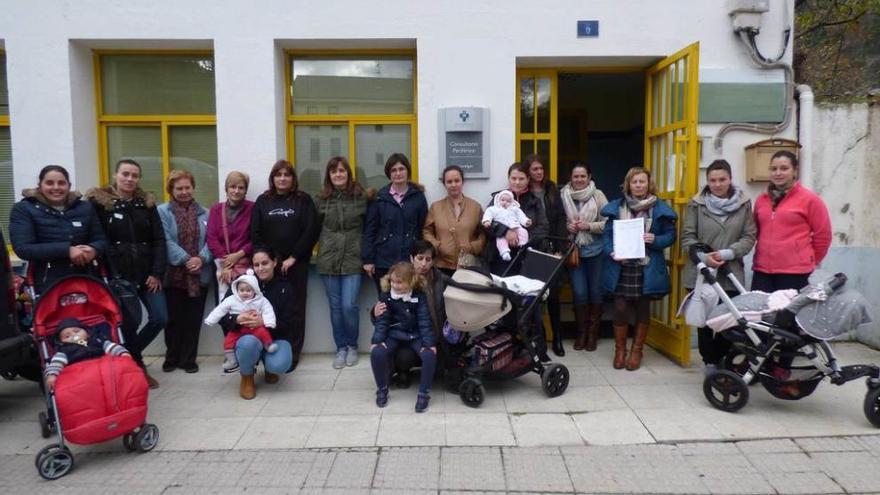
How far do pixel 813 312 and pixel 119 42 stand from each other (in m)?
6.30

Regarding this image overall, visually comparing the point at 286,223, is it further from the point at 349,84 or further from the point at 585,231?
the point at 585,231

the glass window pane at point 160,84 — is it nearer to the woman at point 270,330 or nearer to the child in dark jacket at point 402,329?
the woman at point 270,330

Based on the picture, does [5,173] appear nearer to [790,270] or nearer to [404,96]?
[404,96]

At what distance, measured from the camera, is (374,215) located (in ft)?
18.0

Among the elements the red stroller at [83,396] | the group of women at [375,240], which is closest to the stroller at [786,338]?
the group of women at [375,240]

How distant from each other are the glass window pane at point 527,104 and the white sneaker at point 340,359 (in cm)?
289

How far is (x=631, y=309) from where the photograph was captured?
5.43 meters

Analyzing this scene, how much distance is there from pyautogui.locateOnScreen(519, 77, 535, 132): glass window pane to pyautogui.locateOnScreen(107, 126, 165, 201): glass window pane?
3.72 m

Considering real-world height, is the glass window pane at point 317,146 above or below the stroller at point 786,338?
above

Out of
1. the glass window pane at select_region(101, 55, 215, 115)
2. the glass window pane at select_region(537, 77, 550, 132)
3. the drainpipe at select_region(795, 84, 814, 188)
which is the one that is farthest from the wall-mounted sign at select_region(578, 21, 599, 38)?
the glass window pane at select_region(101, 55, 215, 115)

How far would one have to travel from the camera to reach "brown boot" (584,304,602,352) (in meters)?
5.98

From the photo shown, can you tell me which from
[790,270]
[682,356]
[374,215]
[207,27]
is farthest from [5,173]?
[790,270]

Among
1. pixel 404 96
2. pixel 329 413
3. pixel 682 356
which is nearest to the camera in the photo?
pixel 329 413

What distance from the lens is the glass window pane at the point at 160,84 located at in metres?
6.17
